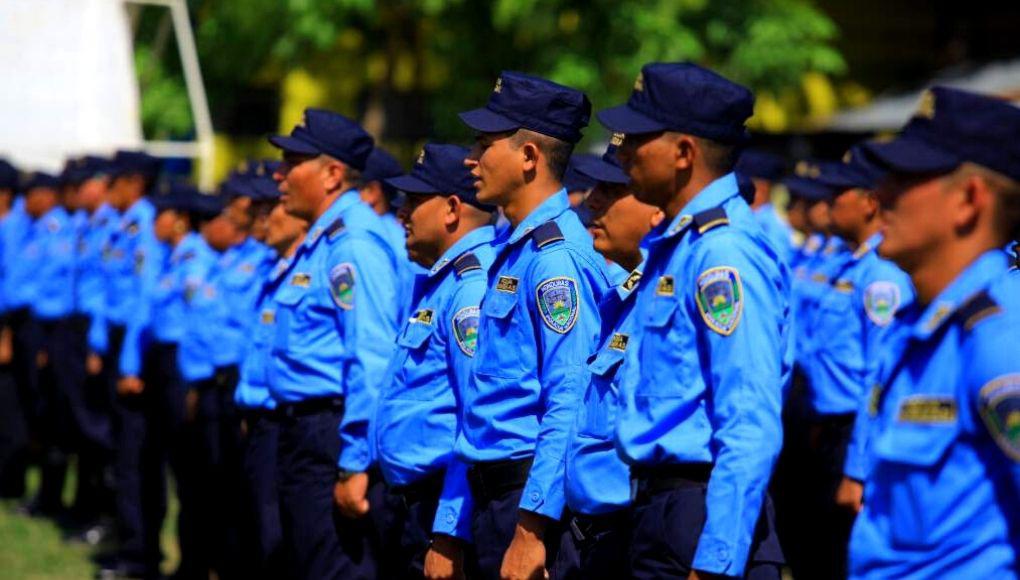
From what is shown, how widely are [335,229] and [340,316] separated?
39cm

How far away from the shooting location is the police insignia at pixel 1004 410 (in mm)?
3037

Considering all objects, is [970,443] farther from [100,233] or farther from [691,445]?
[100,233]

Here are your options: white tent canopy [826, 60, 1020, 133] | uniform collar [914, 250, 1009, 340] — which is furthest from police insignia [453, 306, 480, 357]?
white tent canopy [826, 60, 1020, 133]

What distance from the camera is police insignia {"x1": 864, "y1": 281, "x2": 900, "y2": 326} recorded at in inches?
289

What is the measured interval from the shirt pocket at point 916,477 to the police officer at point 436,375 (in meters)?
2.10

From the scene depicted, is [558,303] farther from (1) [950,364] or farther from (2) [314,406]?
(2) [314,406]

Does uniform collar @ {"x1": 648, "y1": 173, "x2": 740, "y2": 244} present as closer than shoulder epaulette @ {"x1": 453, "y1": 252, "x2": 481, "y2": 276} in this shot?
Answer: Yes

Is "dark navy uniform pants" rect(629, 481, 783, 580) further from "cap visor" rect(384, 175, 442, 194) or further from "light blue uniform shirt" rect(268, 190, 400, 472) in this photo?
"light blue uniform shirt" rect(268, 190, 400, 472)

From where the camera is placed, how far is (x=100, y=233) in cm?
1134

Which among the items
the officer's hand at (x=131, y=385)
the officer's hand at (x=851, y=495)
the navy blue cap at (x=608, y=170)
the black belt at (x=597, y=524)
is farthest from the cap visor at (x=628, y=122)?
the officer's hand at (x=131, y=385)

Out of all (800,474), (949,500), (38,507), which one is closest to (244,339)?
(800,474)

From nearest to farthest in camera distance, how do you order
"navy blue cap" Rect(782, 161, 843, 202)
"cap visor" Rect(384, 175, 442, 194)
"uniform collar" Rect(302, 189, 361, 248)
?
"cap visor" Rect(384, 175, 442, 194), "uniform collar" Rect(302, 189, 361, 248), "navy blue cap" Rect(782, 161, 843, 202)

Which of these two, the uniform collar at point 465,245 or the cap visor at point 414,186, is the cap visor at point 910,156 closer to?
the uniform collar at point 465,245

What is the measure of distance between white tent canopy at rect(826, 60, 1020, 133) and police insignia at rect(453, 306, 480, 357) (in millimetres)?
16016
